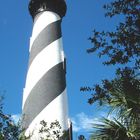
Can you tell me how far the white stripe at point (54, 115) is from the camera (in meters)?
14.3

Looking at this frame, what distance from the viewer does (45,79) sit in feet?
51.0

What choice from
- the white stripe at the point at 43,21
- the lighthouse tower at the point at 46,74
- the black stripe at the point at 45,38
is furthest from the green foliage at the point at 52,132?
the white stripe at the point at 43,21

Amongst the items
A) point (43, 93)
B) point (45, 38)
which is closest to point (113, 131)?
point (43, 93)

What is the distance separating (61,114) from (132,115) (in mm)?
7240

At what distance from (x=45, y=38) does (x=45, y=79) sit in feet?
7.58

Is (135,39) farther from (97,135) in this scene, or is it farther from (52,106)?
(52,106)

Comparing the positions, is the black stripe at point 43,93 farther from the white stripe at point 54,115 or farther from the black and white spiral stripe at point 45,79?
the white stripe at point 54,115

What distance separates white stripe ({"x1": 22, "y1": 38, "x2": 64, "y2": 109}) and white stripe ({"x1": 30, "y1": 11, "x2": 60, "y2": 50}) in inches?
43.1

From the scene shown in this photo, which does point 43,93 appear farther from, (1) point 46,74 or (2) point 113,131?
(2) point 113,131

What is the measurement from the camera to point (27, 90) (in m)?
15.6

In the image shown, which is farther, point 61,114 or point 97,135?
point 61,114

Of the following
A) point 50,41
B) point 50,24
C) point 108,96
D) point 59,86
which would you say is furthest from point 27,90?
point 108,96

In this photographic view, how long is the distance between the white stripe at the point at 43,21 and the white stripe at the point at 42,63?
109 centimetres

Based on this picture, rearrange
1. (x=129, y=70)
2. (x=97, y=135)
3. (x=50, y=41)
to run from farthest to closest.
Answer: (x=50, y=41)
(x=129, y=70)
(x=97, y=135)
